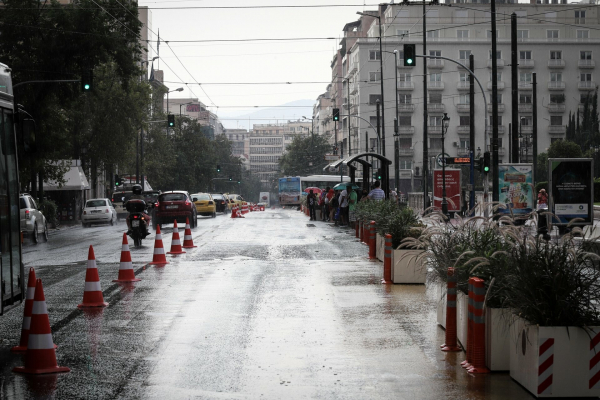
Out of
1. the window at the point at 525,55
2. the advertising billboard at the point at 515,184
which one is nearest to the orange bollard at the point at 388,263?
the advertising billboard at the point at 515,184

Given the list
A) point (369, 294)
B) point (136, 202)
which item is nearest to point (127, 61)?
point (136, 202)

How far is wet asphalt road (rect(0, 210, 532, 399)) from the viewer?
7371 millimetres

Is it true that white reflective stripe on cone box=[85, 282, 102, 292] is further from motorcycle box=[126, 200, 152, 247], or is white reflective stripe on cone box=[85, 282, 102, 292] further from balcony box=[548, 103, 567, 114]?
balcony box=[548, 103, 567, 114]

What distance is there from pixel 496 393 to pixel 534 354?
0.47 meters

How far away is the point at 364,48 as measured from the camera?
10931 centimetres

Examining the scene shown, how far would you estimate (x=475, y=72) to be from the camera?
105 m

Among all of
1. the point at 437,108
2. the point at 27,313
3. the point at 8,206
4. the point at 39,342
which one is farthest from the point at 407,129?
the point at 39,342

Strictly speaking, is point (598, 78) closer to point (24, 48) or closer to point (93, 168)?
point (93, 168)

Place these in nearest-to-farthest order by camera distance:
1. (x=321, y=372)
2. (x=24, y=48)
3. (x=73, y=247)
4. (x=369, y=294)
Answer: (x=321, y=372), (x=369, y=294), (x=73, y=247), (x=24, y=48)

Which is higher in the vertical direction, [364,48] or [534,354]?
[364,48]

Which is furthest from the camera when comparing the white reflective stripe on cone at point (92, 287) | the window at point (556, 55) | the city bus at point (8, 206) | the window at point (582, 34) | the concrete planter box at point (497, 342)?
the window at point (582, 34)

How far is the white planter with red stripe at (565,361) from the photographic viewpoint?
6945mm

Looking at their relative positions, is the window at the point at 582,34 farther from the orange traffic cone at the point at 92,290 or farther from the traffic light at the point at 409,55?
the orange traffic cone at the point at 92,290

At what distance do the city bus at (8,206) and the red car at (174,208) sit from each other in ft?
90.6
